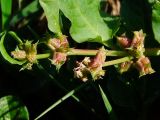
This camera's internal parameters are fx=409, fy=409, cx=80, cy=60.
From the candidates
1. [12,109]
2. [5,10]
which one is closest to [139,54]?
[12,109]

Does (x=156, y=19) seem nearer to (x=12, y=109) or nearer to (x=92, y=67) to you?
(x=92, y=67)

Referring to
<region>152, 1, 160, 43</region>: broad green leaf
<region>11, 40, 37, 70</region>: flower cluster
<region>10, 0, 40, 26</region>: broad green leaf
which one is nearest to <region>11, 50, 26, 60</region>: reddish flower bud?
<region>11, 40, 37, 70</region>: flower cluster

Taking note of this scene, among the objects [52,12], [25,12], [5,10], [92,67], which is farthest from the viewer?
[25,12]

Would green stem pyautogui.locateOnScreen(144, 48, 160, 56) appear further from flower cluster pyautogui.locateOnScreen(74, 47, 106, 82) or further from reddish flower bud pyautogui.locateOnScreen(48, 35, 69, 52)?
reddish flower bud pyautogui.locateOnScreen(48, 35, 69, 52)

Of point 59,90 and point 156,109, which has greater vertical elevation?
point 59,90

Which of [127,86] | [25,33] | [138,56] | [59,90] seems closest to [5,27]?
[25,33]

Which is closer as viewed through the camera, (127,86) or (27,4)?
(127,86)

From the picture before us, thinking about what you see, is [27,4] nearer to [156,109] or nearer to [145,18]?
[145,18]
